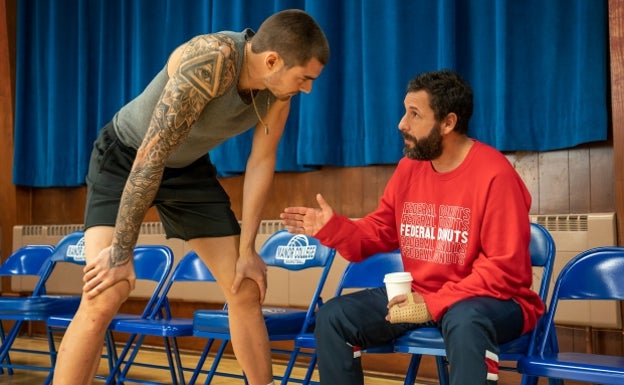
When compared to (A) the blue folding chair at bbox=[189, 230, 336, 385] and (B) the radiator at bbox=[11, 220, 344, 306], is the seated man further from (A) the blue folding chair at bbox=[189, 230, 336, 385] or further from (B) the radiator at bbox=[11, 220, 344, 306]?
(B) the radiator at bbox=[11, 220, 344, 306]

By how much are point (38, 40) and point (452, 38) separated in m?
3.91

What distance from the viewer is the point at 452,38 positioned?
408 centimetres

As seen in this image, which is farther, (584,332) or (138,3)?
(138,3)

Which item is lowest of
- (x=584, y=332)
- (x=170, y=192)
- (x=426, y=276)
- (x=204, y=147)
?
(x=584, y=332)

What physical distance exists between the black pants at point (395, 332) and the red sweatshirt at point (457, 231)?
0.08 meters

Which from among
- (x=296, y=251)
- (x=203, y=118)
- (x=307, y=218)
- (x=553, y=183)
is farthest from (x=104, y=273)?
(x=553, y=183)

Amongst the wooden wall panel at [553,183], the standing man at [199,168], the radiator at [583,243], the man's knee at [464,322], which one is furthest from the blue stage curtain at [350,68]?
the man's knee at [464,322]

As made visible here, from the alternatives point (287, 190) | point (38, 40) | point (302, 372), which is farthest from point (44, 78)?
point (302, 372)

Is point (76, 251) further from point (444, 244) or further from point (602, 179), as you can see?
point (602, 179)

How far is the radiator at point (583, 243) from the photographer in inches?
139

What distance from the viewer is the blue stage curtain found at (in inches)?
150

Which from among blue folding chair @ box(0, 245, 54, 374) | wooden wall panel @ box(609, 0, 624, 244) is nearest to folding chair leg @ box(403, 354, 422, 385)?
wooden wall panel @ box(609, 0, 624, 244)

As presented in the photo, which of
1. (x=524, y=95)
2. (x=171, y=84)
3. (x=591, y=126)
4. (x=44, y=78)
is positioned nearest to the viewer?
(x=171, y=84)

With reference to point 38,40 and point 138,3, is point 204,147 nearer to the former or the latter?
point 138,3
